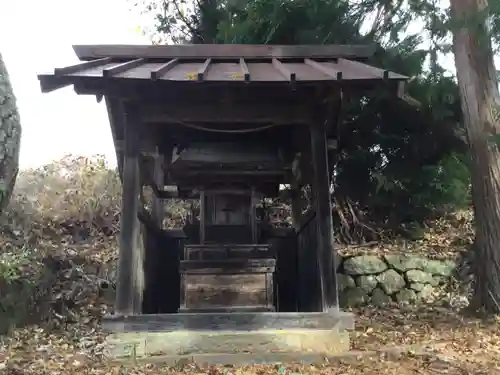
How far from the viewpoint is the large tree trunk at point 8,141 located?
7.00ft

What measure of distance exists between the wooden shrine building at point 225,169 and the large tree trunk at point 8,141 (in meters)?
2.37

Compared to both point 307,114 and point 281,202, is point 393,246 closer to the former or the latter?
point 281,202

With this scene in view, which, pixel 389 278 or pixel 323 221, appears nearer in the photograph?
pixel 323 221

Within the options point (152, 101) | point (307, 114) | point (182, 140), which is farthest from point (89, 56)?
point (307, 114)

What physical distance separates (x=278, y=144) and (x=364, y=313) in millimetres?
2691

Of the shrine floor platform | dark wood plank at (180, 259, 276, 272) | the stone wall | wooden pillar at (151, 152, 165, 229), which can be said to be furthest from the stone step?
the stone wall

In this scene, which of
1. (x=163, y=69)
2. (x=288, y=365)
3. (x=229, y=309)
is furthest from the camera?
(x=229, y=309)

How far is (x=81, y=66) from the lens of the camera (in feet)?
15.6

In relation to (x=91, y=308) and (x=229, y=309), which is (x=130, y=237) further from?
(x=91, y=308)

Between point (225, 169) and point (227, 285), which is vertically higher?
point (225, 169)

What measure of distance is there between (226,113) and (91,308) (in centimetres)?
362

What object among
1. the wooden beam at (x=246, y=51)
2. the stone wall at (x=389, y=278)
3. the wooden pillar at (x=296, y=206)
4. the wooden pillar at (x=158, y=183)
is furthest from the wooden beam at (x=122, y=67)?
the stone wall at (x=389, y=278)

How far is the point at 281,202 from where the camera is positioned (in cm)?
1016

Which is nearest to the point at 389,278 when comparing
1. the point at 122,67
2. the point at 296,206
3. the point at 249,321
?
the point at 296,206
